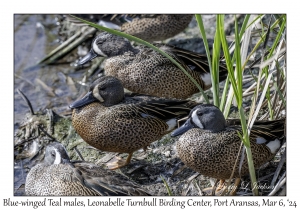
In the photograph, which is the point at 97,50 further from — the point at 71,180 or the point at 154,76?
the point at 71,180

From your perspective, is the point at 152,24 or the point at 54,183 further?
the point at 152,24

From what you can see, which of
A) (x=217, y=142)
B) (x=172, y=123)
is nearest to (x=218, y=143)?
(x=217, y=142)

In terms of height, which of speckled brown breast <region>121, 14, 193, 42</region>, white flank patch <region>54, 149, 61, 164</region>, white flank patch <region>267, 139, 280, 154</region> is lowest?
white flank patch <region>54, 149, 61, 164</region>

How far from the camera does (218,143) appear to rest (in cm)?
497

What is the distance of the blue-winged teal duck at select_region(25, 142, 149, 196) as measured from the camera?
4789mm

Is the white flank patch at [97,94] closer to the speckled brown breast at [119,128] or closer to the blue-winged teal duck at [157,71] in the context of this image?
the speckled brown breast at [119,128]

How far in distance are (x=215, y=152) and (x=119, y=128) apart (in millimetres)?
937

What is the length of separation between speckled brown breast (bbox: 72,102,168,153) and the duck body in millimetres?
463

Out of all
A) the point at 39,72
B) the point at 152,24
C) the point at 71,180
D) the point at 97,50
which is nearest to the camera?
the point at 71,180

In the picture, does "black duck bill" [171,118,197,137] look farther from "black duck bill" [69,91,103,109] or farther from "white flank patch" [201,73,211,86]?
"white flank patch" [201,73,211,86]

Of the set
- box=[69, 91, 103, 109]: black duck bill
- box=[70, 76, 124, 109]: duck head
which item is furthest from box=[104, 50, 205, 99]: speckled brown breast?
box=[69, 91, 103, 109]: black duck bill

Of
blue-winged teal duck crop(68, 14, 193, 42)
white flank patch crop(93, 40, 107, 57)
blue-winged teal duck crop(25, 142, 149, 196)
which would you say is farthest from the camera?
blue-winged teal duck crop(68, 14, 193, 42)

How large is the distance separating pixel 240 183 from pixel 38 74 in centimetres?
354
